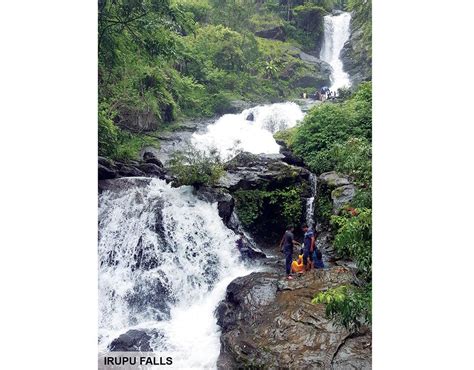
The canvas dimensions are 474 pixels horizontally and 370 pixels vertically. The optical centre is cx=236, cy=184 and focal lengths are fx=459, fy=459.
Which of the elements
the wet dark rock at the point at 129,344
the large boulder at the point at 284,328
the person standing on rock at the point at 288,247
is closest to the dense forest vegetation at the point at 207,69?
the person standing on rock at the point at 288,247

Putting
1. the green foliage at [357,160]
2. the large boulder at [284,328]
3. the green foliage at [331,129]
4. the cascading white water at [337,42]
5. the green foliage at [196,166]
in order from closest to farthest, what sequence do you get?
the large boulder at [284,328], the green foliage at [357,160], the green foliage at [331,129], the cascading white water at [337,42], the green foliage at [196,166]

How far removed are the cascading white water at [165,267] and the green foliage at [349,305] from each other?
146cm

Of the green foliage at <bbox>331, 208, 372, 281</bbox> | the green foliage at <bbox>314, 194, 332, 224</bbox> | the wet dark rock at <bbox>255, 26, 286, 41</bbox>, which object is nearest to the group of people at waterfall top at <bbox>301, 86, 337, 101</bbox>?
the wet dark rock at <bbox>255, 26, 286, 41</bbox>

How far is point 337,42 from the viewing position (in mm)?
5844

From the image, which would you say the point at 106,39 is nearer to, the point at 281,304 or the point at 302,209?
the point at 302,209

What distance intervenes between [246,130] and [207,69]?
969 millimetres

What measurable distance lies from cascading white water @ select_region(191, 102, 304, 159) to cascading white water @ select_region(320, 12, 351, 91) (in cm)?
62

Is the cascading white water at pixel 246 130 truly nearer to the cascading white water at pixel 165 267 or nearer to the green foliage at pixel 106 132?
the cascading white water at pixel 165 267

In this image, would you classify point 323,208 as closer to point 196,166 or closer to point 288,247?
point 288,247

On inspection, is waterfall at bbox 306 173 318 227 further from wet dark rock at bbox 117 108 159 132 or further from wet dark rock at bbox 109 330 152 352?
wet dark rock at bbox 109 330 152 352

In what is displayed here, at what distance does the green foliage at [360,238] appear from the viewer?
4984 millimetres

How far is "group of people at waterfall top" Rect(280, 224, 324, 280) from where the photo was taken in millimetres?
5750

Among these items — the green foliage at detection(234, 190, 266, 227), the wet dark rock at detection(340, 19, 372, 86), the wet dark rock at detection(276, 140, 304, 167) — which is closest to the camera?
the wet dark rock at detection(340, 19, 372, 86)
